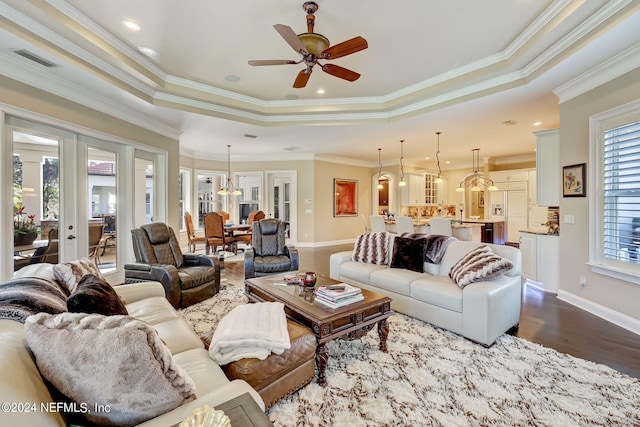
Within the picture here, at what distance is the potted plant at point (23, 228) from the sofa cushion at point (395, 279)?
13.2 feet

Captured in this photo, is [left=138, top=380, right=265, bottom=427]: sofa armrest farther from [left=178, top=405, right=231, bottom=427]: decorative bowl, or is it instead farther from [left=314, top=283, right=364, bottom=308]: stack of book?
[left=314, top=283, right=364, bottom=308]: stack of book

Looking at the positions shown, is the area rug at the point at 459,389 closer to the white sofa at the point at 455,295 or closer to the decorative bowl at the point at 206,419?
the white sofa at the point at 455,295

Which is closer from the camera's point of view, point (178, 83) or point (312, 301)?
point (312, 301)

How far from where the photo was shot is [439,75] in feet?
13.1

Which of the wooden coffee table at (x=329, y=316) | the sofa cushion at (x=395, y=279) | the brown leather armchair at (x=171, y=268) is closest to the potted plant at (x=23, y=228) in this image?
the brown leather armchair at (x=171, y=268)

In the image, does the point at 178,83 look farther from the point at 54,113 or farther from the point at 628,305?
the point at 628,305

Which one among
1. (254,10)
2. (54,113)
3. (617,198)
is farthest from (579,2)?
(54,113)

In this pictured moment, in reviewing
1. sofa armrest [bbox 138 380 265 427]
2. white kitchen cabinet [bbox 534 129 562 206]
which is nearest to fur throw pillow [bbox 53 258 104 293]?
sofa armrest [bbox 138 380 265 427]

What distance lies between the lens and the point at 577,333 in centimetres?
281

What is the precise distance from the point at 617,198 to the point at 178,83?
5.84m

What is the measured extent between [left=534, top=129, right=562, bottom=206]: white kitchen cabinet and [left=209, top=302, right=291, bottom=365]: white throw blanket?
4671 millimetres

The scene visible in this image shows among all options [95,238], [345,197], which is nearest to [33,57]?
[95,238]

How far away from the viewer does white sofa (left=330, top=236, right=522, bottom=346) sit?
254cm

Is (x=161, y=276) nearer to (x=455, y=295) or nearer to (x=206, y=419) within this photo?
(x=206, y=419)
